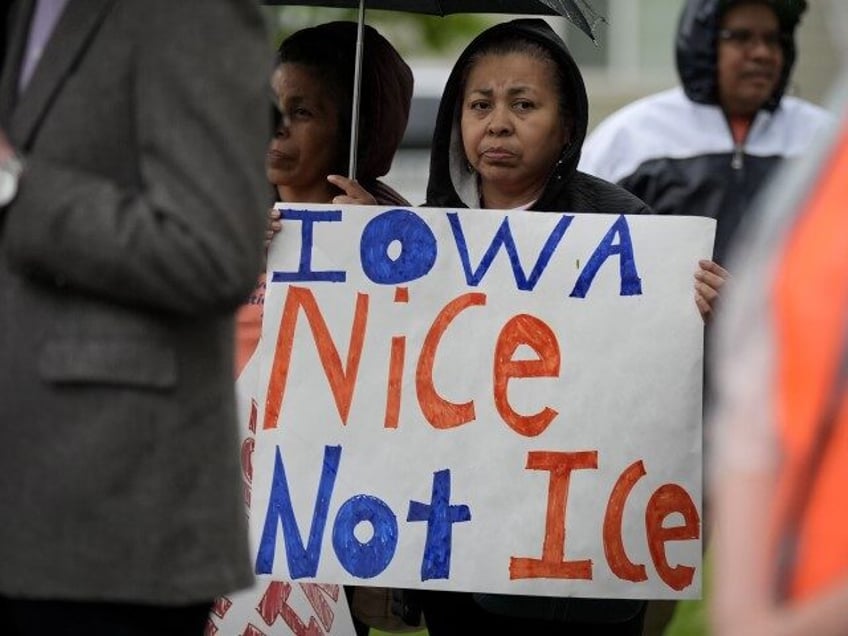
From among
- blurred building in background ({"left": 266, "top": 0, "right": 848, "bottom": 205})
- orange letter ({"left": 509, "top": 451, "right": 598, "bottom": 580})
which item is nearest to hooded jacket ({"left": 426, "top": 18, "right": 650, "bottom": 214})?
orange letter ({"left": 509, "top": 451, "right": 598, "bottom": 580})

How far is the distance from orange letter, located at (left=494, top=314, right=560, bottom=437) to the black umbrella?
0.69 m

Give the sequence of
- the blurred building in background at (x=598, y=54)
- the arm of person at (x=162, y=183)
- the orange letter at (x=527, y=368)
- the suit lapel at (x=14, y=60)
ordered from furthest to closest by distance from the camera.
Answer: the blurred building in background at (x=598, y=54) → the orange letter at (x=527, y=368) → the suit lapel at (x=14, y=60) → the arm of person at (x=162, y=183)

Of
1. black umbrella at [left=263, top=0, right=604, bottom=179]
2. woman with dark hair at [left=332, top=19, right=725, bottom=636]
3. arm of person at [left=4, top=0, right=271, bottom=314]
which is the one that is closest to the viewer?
arm of person at [left=4, top=0, right=271, bottom=314]

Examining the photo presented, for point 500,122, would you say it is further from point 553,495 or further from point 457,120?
point 553,495

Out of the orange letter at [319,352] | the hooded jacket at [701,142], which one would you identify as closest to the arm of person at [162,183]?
the orange letter at [319,352]

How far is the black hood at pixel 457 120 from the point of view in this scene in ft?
15.0

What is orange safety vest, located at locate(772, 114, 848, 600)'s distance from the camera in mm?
1714

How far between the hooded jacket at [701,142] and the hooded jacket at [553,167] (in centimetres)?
187

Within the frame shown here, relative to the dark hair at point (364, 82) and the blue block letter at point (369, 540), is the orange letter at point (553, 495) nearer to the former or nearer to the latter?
the blue block letter at point (369, 540)

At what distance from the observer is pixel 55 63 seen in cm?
273

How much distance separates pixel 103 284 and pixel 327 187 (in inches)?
88.5

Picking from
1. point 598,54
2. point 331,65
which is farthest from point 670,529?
point 598,54

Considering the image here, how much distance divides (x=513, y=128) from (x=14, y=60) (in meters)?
1.89

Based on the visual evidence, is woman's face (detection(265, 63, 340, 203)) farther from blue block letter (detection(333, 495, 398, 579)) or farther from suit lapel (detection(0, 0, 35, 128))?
suit lapel (detection(0, 0, 35, 128))
